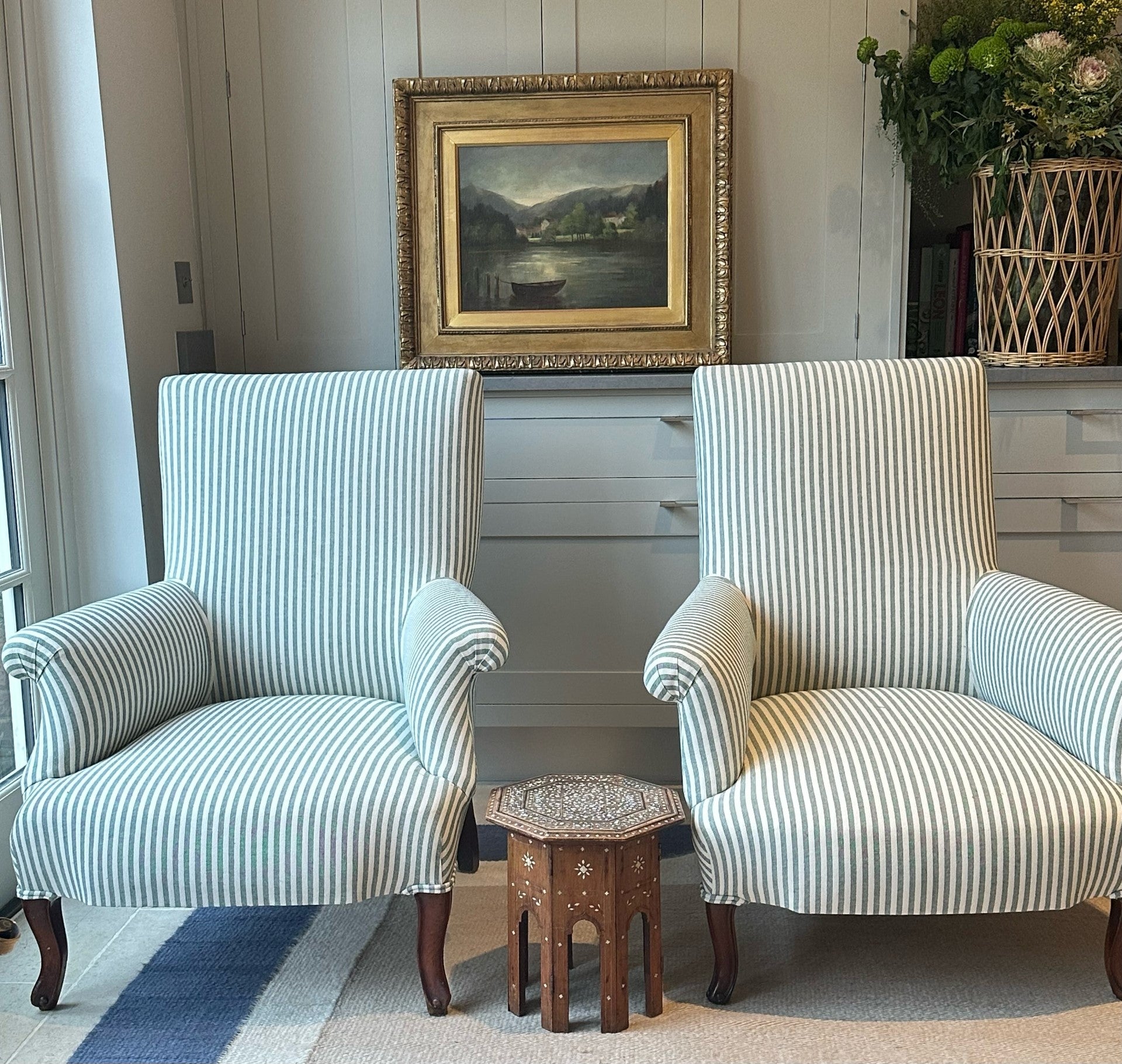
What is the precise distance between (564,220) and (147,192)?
2.97 ft

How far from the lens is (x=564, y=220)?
8.45ft

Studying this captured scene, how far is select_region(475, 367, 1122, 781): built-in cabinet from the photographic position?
2.39 m

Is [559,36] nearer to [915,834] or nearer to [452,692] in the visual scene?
[452,692]

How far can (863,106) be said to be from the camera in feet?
8.27

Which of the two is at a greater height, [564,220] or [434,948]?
[564,220]

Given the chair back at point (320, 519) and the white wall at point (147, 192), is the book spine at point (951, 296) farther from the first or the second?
the white wall at point (147, 192)

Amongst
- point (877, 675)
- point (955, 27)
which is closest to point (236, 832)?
point (877, 675)

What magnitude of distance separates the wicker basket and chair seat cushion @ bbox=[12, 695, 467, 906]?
1.61 meters

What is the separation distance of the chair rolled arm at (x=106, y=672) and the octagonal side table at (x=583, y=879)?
586 millimetres

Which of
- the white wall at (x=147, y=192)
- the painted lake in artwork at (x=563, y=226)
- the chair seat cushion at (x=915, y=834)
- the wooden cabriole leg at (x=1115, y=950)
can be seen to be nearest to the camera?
the chair seat cushion at (x=915, y=834)

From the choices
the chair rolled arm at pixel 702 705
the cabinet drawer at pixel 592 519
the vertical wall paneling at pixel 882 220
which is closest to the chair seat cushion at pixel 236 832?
the chair rolled arm at pixel 702 705

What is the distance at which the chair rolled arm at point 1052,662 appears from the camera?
1585 millimetres

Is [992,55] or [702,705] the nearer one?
[702,705]

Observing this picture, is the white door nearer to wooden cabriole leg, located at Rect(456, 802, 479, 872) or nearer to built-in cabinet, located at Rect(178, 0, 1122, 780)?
built-in cabinet, located at Rect(178, 0, 1122, 780)
